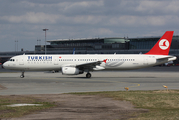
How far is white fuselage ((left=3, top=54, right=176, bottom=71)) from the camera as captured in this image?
4069cm

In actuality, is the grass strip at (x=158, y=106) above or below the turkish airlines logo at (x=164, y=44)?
below

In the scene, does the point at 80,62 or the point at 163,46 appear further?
the point at 163,46

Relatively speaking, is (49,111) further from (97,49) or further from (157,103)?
(97,49)

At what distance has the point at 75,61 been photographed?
135ft

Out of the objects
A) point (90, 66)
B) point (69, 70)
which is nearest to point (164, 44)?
point (90, 66)

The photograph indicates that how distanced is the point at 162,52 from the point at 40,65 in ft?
72.0

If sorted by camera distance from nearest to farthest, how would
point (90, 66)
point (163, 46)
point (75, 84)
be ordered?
point (75, 84)
point (90, 66)
point (163, 46)

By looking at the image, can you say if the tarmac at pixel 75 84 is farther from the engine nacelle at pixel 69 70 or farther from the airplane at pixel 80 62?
the airplane at pixel 80 62

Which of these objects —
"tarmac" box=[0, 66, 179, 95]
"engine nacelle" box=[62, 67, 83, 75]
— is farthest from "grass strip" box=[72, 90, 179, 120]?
"engine nacelle" box=[62, 67, 83, 75]

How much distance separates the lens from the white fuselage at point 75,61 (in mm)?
40688

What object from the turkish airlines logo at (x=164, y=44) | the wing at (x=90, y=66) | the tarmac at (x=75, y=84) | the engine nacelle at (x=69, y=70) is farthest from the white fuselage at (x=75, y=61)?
the tarmac at (x=75, y=84)

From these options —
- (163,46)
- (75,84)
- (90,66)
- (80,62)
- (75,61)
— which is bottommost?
(75,84)

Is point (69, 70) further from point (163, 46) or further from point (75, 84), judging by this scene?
point (163, 46)

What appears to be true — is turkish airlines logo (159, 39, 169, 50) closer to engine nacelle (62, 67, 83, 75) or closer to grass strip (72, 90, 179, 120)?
engine nacelle (62, 67, 83, 75)
